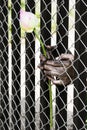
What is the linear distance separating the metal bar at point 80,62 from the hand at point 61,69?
0.22 feet

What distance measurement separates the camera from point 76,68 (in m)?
2.22

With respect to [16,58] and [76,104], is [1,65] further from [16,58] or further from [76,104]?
[76,104]

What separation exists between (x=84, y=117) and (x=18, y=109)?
0.72 meters

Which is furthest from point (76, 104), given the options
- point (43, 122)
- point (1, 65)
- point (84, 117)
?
point (1, 65)

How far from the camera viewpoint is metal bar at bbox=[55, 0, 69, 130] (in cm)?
233

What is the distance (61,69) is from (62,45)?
142 mm

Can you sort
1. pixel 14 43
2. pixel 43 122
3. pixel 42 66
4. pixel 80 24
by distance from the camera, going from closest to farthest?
pixel 80 24, pixel 42 66, pixel 43 122, pixel 14 43

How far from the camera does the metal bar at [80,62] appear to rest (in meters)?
2.18

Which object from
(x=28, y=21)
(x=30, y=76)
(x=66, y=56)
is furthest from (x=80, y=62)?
(x=30, y=76)

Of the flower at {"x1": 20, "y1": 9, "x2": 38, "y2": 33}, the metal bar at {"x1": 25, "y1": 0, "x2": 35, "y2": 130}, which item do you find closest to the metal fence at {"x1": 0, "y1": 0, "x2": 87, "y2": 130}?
the metal bar at {"x1": 25, "y1": 0, "x2": 35, "y2": 130}

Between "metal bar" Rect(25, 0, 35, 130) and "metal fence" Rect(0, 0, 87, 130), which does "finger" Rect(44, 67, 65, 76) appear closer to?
"metal fence" Rect(0, 0, 87, 130)

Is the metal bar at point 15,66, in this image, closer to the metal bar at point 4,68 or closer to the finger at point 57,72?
the metal bar at point 4,68

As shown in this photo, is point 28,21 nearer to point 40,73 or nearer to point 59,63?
point 59,63

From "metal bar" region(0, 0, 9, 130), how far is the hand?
27.4 inches
